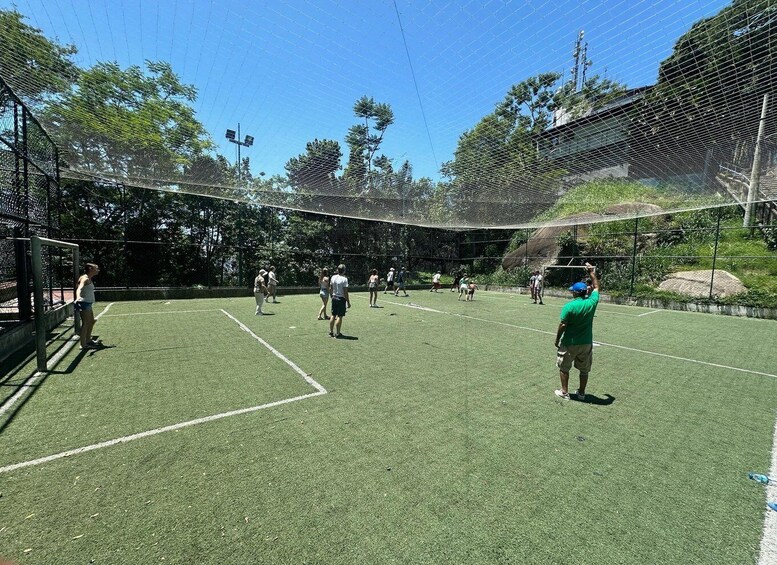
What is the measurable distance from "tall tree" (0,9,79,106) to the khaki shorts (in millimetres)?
8500

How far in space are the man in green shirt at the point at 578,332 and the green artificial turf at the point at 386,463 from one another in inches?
19.5

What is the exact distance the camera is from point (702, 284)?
15.9m

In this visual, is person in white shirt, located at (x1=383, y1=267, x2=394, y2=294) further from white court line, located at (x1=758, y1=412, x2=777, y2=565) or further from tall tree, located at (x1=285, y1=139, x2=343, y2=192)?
white court line, located at (x1=758, y1=412, x2=777, y2=565)

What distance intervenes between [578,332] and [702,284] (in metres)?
16.4

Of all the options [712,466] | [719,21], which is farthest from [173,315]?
[719,21]

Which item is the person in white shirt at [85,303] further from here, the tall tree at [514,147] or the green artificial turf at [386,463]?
the tall tree at [514,147]

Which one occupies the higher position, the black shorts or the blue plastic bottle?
the black shorts

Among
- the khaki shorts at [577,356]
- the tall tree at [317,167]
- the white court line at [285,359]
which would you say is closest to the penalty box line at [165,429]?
the white court line at [285,359]

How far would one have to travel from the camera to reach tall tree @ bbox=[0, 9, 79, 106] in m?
5.52

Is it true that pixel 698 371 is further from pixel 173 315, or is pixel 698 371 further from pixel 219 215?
pixel 219 215

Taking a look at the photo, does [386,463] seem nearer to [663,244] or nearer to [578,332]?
[578,332]

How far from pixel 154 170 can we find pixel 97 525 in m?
9.35

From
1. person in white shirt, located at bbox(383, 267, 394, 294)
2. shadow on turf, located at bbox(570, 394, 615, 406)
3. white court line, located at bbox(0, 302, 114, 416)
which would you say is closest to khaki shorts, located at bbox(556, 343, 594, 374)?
shadow on turf, located at bbox(570, 394, 615, 406)

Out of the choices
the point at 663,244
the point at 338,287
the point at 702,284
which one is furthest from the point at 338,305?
the point at 663,244
